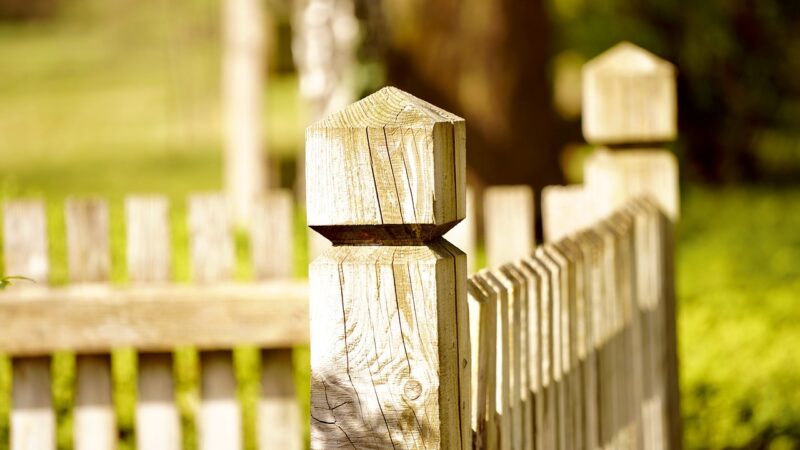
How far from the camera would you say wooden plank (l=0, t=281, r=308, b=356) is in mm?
2941

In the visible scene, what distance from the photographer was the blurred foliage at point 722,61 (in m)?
11.8

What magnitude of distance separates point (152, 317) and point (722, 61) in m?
10.1

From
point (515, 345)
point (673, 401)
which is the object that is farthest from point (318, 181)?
point (673, 401)

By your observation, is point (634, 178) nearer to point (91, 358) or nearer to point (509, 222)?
point (509, 222)

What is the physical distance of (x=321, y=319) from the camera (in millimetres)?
1739

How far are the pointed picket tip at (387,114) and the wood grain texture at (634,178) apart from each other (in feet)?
5.99

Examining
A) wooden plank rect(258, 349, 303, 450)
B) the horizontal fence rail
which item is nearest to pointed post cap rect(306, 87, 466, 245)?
the horizontal fence rail

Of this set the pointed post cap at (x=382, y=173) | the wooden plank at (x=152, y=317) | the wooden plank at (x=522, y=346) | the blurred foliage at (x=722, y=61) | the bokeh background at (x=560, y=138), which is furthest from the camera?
the blurred foliage at (x=722, y=61)

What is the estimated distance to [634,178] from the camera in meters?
3.53

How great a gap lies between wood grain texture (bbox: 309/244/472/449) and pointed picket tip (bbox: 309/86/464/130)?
7.4 inches

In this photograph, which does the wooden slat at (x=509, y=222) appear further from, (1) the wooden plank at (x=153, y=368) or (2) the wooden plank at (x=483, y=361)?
(2) the wooden plank at (x=483, y=361)

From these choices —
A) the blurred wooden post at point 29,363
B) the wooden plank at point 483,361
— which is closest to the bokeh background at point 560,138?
the blurred wooden post at point 29,363

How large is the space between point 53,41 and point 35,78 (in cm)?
438

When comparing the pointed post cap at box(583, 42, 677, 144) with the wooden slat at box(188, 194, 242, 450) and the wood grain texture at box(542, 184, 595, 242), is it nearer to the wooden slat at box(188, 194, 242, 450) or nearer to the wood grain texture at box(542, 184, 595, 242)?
Result: the wood grain texture at box(542, 184, 595, 242)
